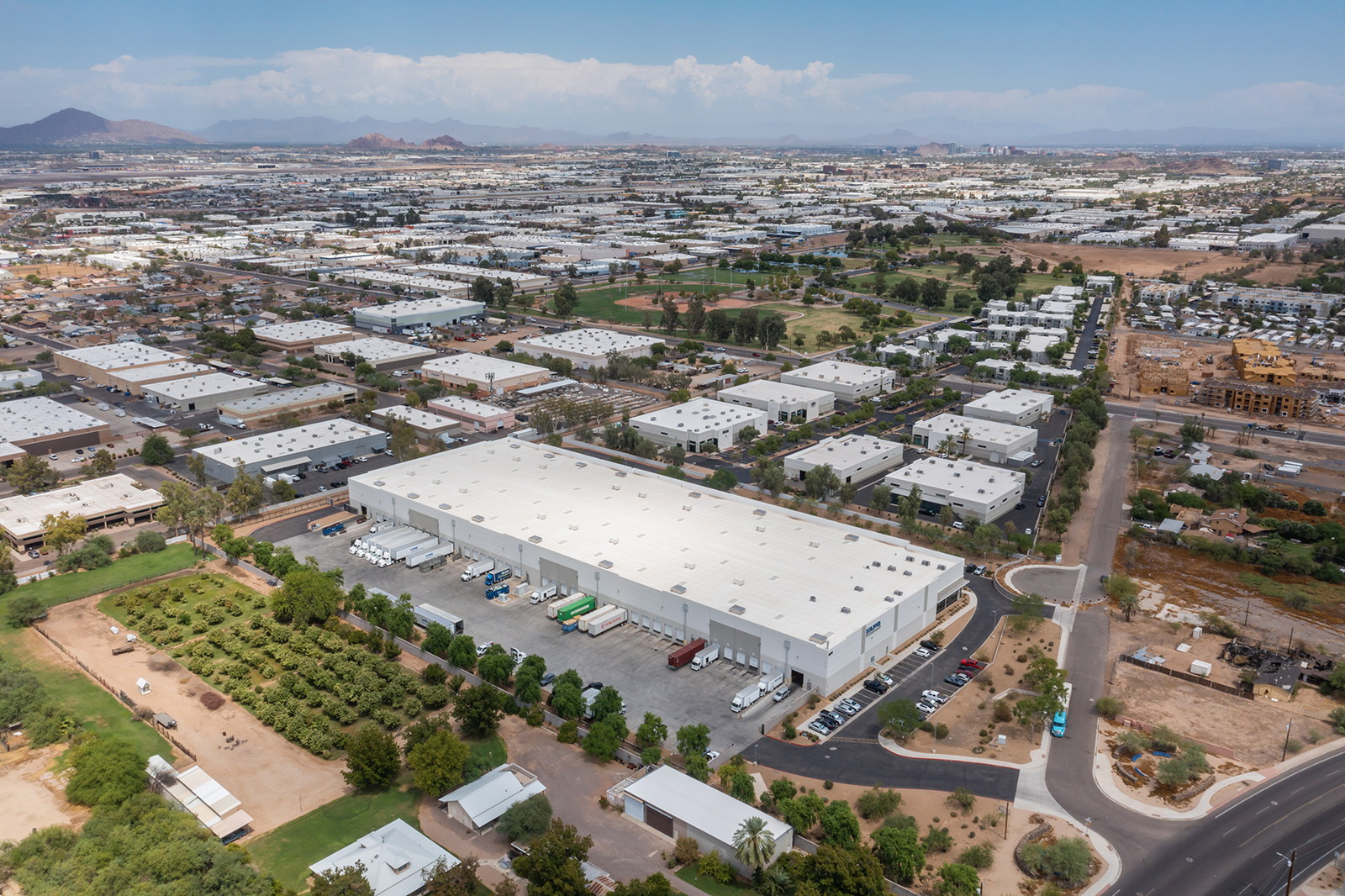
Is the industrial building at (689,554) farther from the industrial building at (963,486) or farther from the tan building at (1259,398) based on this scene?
the tan building at (1259,398)

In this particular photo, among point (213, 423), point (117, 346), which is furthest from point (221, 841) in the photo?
Result: point (117, 346)

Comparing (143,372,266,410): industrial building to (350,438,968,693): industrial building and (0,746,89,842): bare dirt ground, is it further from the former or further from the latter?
(0,746,89,842): bare dirt ground

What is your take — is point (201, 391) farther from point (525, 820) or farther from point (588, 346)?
point (525, 820)

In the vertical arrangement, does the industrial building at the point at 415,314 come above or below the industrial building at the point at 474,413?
above

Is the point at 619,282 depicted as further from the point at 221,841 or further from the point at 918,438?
the point at 221,841

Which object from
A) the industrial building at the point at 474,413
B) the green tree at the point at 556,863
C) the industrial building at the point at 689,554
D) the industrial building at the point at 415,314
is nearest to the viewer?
the green tree at the point at 556,863

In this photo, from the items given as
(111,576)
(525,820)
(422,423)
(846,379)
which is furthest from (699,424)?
(525,820)

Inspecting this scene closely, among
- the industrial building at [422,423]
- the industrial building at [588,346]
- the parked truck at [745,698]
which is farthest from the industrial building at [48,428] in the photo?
the parked truck at [745,698]
